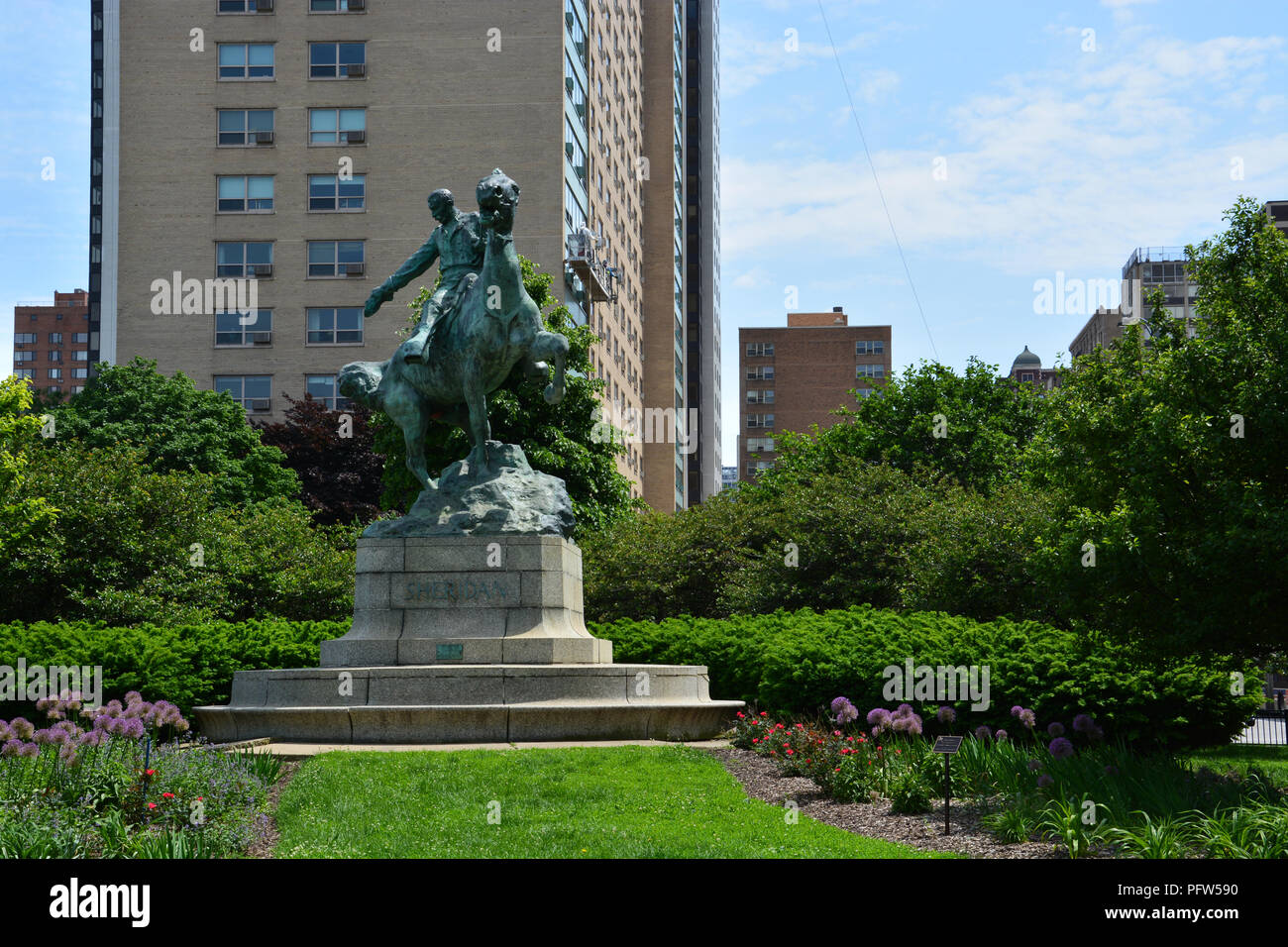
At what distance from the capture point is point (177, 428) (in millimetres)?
45250

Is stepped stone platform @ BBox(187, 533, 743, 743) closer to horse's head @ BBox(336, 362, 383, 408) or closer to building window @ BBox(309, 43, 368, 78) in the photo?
horse's head @ BBox(336, 362, 383, 408)

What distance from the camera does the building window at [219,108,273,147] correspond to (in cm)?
5406

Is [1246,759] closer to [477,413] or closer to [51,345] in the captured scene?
[477,413]

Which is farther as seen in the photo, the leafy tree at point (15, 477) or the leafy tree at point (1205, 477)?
the leafy tree at point (15, 477)

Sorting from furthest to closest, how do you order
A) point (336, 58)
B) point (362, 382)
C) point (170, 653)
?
1. point (336, 58)
2. point (362, 382)
3. point (170, 653)

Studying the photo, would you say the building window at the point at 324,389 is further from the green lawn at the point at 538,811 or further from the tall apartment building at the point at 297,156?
the green lawn at the point at 538,811

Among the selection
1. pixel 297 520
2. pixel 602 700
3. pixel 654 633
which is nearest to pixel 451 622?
pixel 602 700

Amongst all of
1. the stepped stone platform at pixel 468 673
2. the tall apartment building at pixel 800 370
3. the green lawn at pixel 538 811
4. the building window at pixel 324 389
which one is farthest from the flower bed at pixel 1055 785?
the tall apartment building at pixel 800 370

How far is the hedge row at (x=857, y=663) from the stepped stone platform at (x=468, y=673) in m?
1.45

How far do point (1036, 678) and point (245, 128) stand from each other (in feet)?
155

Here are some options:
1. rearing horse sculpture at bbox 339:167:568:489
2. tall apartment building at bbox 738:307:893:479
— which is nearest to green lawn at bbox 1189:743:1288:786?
rearing horse sculpture at bbox 339:167:568:489

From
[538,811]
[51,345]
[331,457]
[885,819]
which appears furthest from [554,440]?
[51,345]

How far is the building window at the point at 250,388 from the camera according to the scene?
53.8 meters
